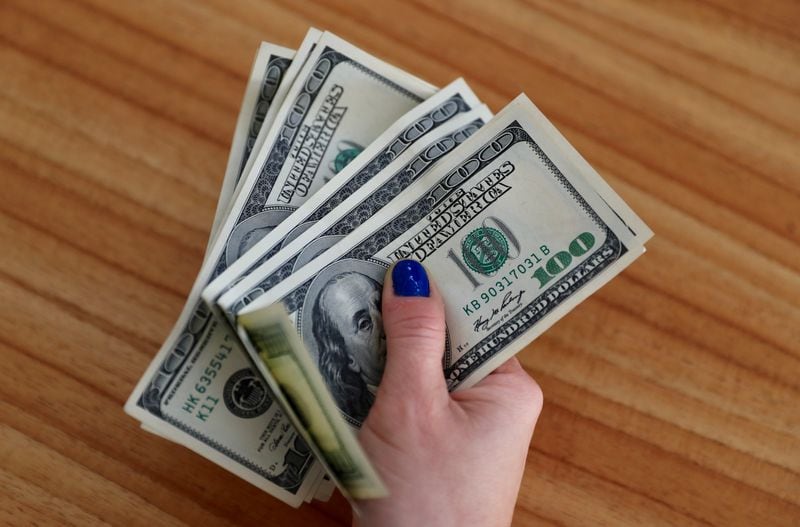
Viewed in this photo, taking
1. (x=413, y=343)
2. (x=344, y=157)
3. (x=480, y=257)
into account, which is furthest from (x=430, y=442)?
(x=344, y=157)

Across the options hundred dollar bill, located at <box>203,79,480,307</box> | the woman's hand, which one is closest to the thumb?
the woman's hand

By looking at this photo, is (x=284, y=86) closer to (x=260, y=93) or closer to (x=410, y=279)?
(x=260, y=93)

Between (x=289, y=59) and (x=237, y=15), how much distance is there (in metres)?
0.10

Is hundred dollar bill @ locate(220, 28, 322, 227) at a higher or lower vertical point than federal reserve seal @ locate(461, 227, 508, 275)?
higher

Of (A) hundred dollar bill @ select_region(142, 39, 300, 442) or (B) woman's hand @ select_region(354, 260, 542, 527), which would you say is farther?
(A) hundred dollar bill @ select_region(142, 39, 300, 442)

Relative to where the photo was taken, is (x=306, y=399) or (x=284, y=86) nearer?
(x=306, y=399)

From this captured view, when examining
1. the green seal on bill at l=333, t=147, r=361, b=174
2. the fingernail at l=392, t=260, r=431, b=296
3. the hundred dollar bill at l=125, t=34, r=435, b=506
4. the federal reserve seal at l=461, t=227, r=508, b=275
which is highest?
the green seal on bill at l=333, t=147, r=361, b=174

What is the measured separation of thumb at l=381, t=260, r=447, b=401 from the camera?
555 millimetres

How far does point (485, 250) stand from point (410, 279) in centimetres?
8

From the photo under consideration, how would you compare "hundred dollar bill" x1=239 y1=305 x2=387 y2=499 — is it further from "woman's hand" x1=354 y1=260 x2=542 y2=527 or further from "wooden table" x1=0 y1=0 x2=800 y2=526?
"wooden table" x1=0 y1=0 x2=800 y2=526

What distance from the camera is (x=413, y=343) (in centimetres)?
56

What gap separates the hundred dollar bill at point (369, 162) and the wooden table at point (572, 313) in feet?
0.25

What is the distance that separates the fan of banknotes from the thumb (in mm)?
45

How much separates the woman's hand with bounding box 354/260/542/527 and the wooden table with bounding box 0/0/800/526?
126 mm
